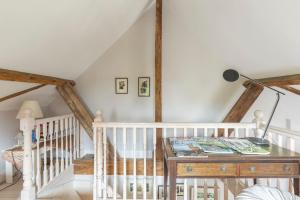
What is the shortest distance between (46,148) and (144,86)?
74.5 inches

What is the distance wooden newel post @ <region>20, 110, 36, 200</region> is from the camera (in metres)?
2.38

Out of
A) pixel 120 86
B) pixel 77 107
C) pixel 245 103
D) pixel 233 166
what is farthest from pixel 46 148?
pixel 245 103

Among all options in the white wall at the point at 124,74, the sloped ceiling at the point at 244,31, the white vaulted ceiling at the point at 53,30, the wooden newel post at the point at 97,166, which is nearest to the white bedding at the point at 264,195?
the sloped ceiling at the point at 244,31

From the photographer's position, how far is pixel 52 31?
80.6 inches

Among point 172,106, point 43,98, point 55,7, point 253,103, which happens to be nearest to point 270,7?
point 55,7

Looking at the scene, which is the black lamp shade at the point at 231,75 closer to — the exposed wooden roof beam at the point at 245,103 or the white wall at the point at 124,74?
the exposed wooden roof beam at the point at 245,103

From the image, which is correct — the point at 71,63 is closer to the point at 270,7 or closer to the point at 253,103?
the point at 270,7

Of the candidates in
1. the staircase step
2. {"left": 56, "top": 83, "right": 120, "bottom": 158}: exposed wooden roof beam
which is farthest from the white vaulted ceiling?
the staircase step

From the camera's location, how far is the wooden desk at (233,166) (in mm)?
1608

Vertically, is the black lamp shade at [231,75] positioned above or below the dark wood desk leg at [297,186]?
above

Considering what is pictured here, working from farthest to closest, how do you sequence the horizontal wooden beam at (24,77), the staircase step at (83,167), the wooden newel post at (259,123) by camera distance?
the staircase step at (83,167) → the wooden newel post at (259,123) → the horizontal wooden beam at (24,77)

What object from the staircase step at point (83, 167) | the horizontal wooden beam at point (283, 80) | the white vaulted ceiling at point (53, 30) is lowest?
the staircase step at point (83, 167)

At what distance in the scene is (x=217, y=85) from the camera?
Answer: 13.0 ft

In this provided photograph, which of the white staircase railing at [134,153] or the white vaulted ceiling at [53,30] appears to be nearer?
the white vaulted ceiling at [53,30]
